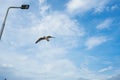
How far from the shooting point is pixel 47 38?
18688mm

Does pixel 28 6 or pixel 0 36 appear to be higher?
pixel 28 6

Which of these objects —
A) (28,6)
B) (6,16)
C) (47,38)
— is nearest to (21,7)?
(28,6)

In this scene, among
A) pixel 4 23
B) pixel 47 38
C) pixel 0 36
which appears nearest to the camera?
pixel 0 36

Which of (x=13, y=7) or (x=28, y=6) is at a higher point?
(x=13, y=7)

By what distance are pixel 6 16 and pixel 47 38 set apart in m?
4.29

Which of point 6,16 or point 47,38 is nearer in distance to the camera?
point 6,16

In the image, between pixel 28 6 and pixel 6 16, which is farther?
pixel 6 16

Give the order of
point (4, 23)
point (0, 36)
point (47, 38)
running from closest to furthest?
point (0, 36) < point (4, 23) < point (47, 38)

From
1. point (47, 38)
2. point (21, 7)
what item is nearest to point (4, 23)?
point (21, 7)

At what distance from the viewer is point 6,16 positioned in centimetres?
1634

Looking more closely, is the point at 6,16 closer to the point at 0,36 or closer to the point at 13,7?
the point at 13,7

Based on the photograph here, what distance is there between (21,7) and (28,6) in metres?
0.82

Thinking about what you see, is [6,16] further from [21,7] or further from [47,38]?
[47,38]

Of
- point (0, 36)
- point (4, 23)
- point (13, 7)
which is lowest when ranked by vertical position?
point (0, 36)
